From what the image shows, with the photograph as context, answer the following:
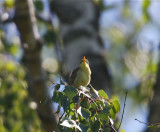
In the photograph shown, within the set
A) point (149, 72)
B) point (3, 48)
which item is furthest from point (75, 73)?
point (3, 48)

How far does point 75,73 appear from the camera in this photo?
10.1ft

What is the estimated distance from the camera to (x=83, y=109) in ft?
6.16

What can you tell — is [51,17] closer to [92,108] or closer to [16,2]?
[16,2]

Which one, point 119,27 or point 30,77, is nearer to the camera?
point 30,77

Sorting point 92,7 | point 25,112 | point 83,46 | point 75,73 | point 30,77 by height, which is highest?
point 92,7

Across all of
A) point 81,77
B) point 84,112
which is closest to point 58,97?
point 84,112

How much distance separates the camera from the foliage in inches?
73.1

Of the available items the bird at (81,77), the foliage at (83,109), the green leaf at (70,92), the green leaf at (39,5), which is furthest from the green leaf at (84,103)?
the green leaf at (39,5)

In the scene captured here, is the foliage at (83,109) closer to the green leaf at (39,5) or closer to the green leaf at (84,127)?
the green leaf at (84,127)

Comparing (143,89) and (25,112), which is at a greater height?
(143,89)

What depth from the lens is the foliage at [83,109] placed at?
1.86 m

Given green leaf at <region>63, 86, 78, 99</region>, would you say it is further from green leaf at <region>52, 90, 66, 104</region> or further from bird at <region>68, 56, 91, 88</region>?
bird at <region>68, 56, 91, 88</region>

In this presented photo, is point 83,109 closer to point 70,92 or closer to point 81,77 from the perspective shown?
point 70,92

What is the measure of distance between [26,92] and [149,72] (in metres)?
1.92
